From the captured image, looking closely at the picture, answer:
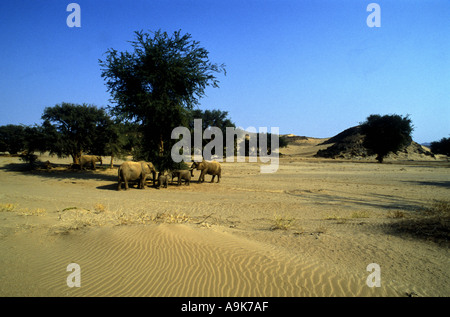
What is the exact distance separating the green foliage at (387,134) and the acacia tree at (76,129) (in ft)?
130

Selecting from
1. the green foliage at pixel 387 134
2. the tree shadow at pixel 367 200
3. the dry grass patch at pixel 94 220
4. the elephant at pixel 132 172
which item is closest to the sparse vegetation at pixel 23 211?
the dry grass patch at pixel 94 220

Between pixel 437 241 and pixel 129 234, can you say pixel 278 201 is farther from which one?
pixel 129 234

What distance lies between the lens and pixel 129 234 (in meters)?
6.01

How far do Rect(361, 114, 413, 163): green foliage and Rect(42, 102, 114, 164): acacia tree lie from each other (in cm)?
3963

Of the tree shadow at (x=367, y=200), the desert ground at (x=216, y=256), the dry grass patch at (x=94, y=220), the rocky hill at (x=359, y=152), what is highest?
the rocky hill at (x=359, y=152)

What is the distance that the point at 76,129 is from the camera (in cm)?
2427

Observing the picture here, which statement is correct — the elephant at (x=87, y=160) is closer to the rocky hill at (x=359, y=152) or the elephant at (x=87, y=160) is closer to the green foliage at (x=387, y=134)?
the green foliage at (x=387, y=134)

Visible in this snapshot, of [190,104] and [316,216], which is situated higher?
[190,104]

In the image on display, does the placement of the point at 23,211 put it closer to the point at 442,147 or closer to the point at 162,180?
the point at 162,180

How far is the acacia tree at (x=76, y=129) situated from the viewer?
2338 centimetres

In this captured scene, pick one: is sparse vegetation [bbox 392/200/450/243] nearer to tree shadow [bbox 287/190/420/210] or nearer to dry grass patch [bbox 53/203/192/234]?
tree shadow [bbox 287/190/420/210]
